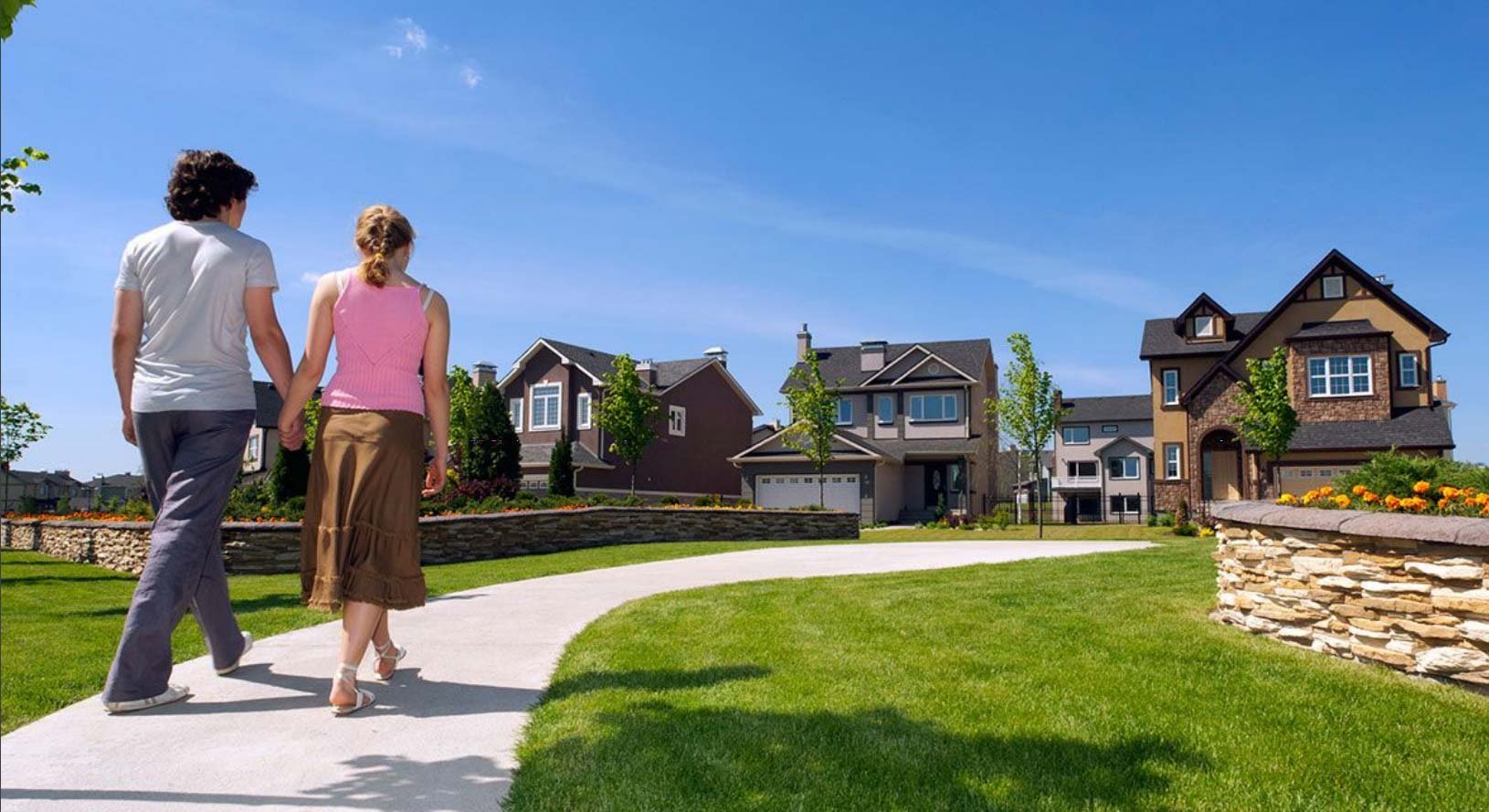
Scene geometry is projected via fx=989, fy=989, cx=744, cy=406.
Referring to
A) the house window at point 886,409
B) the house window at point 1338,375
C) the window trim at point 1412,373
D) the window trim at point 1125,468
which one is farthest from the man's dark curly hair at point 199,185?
the window trim at point 1125,468

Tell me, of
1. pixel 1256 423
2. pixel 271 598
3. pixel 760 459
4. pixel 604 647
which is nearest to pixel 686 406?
pixel 760 459

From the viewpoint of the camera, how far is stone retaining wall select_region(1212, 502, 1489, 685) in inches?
221

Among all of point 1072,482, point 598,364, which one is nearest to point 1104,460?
point 1072,482

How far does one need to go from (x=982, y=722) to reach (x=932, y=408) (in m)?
37.9

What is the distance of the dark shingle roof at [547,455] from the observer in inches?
1507

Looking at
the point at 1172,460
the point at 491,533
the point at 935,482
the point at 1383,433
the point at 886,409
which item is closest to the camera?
the point at 491,533

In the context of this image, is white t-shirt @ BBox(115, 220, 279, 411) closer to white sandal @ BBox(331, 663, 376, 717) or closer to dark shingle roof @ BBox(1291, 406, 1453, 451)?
white sandal @ BBox(331, 663, 376, 717)

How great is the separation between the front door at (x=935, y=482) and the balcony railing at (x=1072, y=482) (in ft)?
55.2

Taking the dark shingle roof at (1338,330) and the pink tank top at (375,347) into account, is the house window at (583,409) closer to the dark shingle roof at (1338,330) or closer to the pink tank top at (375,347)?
the dark shingle roof at (1338,330)

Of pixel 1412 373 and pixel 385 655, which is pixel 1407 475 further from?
pixel 1412 373

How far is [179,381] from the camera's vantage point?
14.5 feet

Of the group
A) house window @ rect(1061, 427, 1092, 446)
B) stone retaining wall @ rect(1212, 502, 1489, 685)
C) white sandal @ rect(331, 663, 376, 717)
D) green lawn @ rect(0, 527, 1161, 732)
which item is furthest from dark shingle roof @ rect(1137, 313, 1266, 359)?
white sandal @ rect(331, 663, 376, 717)

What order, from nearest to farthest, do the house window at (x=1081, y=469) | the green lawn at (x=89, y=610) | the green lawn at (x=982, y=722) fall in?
the green lawn at (x=982, y=722), the green lawn at (x=89, y=610), the house window at (x=1081, y=469)

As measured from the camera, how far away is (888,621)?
25.2 feet
